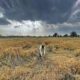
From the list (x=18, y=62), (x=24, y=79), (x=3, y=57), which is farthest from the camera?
(x=3, y=57)

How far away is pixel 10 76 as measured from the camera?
49.4 ft

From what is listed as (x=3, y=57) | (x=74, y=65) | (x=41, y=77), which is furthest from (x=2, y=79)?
A: (x=3, y=57)

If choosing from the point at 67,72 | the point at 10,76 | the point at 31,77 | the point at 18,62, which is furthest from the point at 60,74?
the point at 18,62

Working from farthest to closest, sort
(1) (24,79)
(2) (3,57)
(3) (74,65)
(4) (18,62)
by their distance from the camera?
(2) (3,57), (4) (18,62), (3) (74,65), (1) (24,79)

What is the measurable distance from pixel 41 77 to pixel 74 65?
4.47 meters

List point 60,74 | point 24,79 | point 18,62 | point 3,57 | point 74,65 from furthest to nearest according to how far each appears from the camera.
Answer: point 3,57 → point 18,62 → point 74,65 → point 60,74 → point 24,79

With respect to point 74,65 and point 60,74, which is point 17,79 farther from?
point 74,65

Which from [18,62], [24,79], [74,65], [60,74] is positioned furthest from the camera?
[18,62]

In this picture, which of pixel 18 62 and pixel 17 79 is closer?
pixel 17 79

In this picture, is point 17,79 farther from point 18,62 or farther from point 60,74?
point 18,62

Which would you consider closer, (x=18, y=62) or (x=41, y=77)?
(x=41, y=77)

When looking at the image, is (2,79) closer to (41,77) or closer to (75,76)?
(41,77)

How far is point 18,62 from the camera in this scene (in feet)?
75.4

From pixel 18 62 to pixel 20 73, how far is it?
7.50 meters
